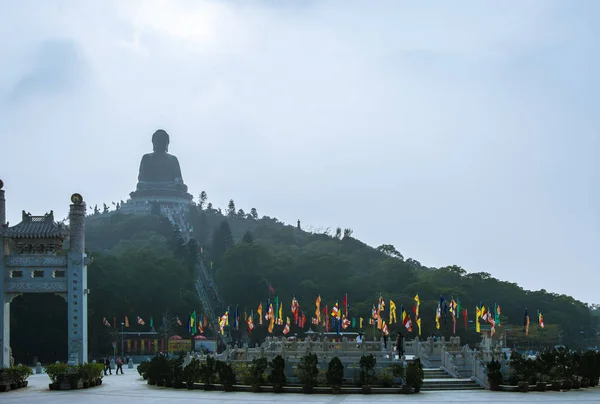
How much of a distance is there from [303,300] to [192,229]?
77469 mm

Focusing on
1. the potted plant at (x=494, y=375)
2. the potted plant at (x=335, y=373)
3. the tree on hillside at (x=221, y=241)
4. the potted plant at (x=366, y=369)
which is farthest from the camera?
the tree on hillside at (x=221, y=241)

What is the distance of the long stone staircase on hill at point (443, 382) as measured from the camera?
42.9 meters

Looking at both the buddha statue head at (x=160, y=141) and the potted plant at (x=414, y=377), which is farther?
the buddha statue head at (x=160, y=141)

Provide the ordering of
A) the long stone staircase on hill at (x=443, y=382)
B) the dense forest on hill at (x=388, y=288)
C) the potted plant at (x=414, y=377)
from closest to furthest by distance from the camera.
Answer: the potted plant at (x=414, y=377) → the long stone staircase on hill at (x=443, y=382) → the dense forest on hill at (x=388, y=288)

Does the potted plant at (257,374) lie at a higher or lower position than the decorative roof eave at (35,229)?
lower

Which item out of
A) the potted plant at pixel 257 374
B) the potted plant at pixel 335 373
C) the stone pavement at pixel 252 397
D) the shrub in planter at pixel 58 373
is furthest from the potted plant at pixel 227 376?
the shrub in planter at pixel 58 373

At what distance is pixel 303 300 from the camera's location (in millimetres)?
116438

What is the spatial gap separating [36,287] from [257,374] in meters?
20.8

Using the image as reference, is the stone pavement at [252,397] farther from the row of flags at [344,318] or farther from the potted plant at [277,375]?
the row of flags at [344,318]

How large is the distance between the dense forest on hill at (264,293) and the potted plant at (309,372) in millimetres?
51862

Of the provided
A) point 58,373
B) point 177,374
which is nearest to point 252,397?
point 177,374

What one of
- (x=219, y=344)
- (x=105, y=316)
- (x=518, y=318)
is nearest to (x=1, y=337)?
(x=105, y=316)

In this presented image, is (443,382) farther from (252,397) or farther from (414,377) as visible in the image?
(252,397)

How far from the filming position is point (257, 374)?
41500 mm
